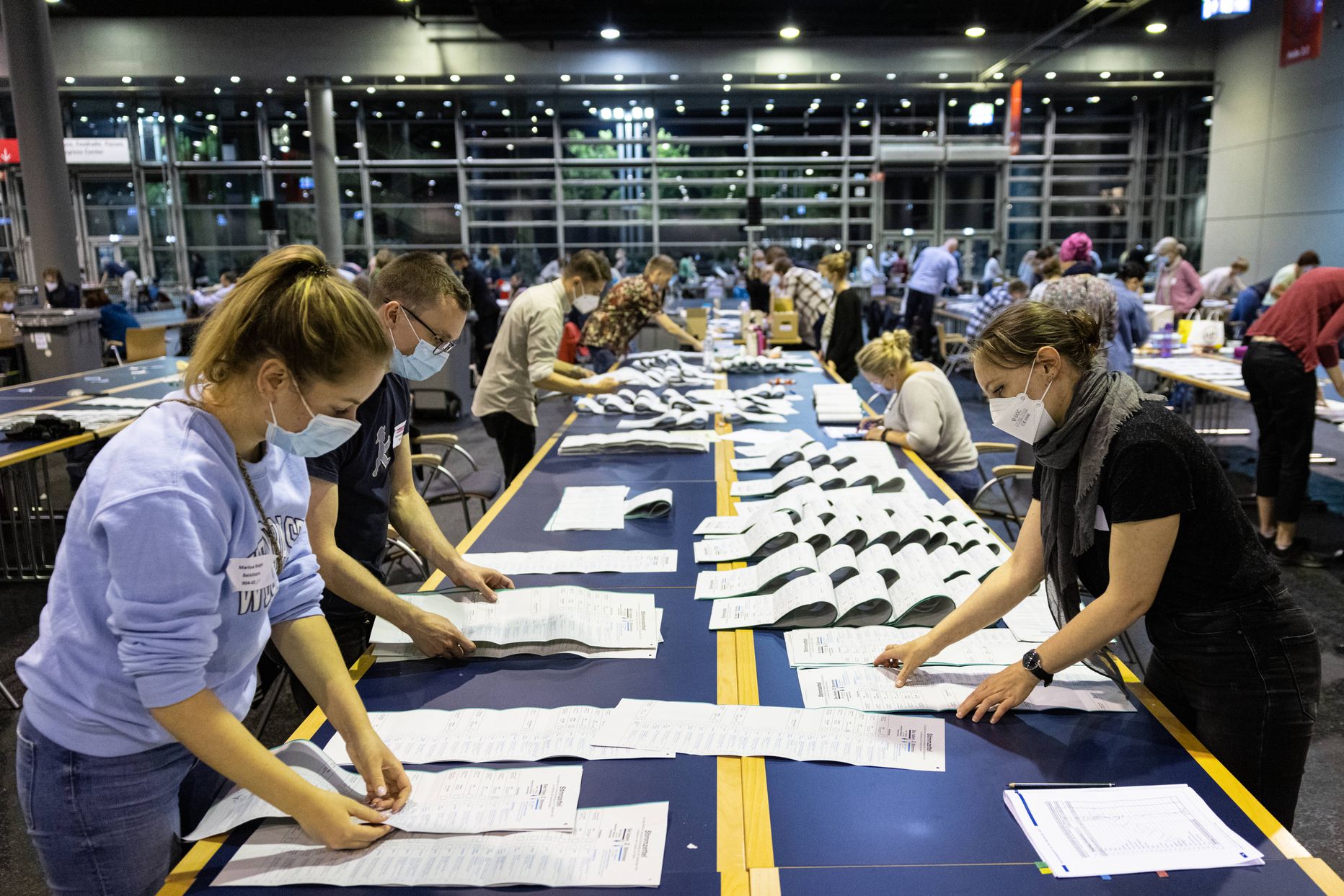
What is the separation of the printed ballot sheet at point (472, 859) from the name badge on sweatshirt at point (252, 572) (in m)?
0.34

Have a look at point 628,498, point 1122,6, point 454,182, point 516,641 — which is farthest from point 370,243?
point 516,641

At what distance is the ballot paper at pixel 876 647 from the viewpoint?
5.65ft

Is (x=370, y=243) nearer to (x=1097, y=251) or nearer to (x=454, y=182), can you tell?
(x=454, y=182)

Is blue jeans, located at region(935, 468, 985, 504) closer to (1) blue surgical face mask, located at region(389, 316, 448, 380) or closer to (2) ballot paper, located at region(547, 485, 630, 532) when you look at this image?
(2) ballot paper, located at region(547, 485, 630, 532)

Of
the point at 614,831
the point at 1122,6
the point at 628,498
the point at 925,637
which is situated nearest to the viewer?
the point at 614,831

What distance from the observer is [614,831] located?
122 centimetres

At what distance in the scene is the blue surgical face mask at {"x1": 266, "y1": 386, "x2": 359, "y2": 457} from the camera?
3.81 feet

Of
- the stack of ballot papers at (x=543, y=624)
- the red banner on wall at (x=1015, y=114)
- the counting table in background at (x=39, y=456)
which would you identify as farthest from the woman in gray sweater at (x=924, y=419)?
the red banner on wall at (x=1015, y=114)

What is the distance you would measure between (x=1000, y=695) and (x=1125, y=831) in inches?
12.5

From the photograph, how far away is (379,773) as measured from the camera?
126 centimetres

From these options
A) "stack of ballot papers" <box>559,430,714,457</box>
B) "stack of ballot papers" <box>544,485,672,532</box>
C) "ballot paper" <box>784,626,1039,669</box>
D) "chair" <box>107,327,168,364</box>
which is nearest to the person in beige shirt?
"stack of ballot papers" <box>559,430,714,457</box>

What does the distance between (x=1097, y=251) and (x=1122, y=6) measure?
610cm

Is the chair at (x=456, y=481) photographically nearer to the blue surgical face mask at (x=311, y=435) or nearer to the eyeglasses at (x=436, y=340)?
the eyeglasses at (x=436, y=340)

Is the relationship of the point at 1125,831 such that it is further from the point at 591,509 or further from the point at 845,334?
the point at 845,334
